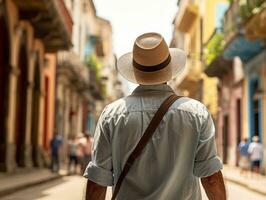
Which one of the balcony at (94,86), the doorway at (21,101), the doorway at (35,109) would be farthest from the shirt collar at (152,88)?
the balcony at (94,86)

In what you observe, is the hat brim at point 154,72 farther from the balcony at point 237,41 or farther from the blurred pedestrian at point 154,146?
the balcony at point 237,41

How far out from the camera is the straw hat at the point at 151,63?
2.87m

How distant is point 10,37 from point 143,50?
17021 mm

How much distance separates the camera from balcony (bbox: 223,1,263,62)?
22594mm

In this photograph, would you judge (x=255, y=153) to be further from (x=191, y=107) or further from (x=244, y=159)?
(x=191, y=107)

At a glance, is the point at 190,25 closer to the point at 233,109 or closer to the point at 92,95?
the point at 92,95

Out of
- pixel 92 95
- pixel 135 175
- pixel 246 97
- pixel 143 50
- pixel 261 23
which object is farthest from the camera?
pixel 92 95

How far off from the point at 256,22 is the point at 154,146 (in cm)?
1716

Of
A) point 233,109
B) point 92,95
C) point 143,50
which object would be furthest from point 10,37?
point 92,95

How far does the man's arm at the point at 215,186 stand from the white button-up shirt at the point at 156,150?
0.05 meters

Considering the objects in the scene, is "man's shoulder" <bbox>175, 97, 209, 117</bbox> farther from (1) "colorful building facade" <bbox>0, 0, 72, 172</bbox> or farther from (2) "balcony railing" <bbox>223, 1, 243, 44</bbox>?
(2) "balcony railing" <bbox>223, 1, 243, 44</bbox>

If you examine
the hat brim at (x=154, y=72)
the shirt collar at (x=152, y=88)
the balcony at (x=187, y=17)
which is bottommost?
the shirt collar at (x=152, y=88)

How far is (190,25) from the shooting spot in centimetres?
4300

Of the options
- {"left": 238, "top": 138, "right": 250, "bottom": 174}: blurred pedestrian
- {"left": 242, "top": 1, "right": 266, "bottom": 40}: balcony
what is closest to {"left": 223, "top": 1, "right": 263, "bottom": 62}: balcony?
{"left": 242, "top": 1, "right": 266, "bottom": 40}: balcony
